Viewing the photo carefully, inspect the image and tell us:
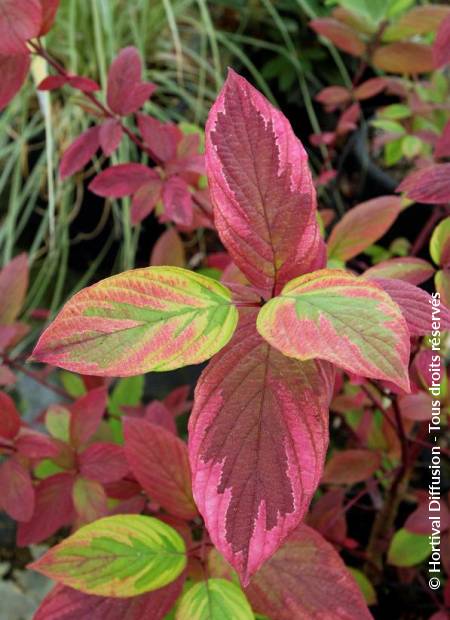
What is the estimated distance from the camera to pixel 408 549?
733 millimetres

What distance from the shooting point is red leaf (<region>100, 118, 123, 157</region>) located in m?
0.63

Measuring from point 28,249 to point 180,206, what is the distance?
1.18 meters

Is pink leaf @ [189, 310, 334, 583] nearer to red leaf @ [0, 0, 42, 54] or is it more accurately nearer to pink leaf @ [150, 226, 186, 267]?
red leaf @ [0, 0, 42, 54]

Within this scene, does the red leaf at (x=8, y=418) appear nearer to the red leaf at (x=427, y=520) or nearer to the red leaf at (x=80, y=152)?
the red leaf at (x=80, y=152)

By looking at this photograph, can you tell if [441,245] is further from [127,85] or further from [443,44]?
[127,85]

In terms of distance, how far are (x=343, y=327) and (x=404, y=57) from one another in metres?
0.68

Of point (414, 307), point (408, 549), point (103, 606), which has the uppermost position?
point (414, 307)

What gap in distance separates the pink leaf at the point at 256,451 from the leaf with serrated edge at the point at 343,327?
1.6 inches

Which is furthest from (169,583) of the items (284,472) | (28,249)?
(28,249)

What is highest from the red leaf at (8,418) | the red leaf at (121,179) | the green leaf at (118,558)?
the red leaf at (121,179)

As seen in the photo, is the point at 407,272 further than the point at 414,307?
Yes

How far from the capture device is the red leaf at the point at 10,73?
566 millimetres

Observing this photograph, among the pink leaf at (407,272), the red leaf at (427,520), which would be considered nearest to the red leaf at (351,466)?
the red leaf at (427,520)

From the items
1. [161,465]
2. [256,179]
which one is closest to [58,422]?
[161,465]
